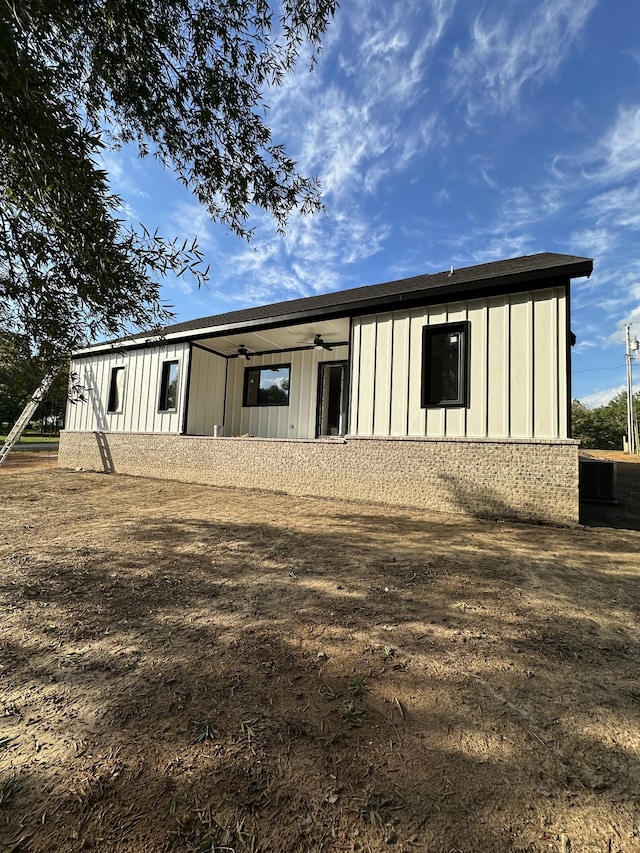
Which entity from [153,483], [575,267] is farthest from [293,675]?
[153,483]

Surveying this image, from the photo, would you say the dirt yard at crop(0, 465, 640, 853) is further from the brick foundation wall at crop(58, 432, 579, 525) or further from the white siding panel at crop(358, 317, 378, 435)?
the white siding panel at crop(358, 317, 378, 435)

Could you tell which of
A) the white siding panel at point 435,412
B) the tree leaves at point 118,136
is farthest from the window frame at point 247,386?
the tree leaves at point 118,136

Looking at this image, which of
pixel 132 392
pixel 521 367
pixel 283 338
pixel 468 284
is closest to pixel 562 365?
pixel 521 367

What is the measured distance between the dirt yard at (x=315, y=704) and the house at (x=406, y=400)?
264 centimetres

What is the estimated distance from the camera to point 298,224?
4.82 meters

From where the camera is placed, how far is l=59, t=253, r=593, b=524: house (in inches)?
234

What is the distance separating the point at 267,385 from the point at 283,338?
2023 millimetres

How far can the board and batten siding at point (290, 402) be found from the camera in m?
10.8

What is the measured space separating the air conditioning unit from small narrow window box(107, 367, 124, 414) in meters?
13.5

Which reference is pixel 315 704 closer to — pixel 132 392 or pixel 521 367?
pixel 521 367

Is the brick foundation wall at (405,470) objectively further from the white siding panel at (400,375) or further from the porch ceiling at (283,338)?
the porch ceiling at (283,338)

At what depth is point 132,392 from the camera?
11.9m

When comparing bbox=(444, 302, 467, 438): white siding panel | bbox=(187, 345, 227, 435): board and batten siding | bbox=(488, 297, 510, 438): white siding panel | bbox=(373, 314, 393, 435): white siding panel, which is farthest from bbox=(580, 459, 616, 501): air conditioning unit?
bbox=(187, 345, 227, 435): board and batten siding

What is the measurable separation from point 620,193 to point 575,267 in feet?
43.9
